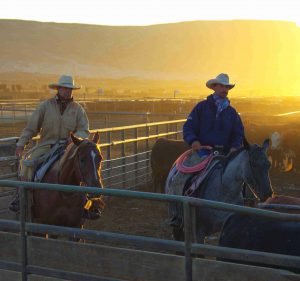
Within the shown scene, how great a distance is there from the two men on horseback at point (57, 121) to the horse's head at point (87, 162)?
2.54ft

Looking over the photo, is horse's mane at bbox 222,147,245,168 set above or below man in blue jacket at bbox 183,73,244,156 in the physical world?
below

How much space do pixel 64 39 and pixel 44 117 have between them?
18684 cm

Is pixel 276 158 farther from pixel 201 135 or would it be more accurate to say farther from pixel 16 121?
pixel 16 121

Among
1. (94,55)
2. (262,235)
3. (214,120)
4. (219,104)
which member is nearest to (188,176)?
(214,120)

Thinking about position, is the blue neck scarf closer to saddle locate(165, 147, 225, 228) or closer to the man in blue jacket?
the man in blue jacket

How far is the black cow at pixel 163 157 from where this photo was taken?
11949mm

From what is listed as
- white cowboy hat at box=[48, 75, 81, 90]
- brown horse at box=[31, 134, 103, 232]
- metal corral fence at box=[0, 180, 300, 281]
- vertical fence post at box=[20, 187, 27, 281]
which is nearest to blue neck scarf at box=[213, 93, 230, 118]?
brown horse at box=[31, 134, 103, 232]

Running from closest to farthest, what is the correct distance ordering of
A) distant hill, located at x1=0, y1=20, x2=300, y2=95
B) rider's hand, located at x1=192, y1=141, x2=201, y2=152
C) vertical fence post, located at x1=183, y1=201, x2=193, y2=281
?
vertical fence post, located at x1=183, y1=201, x2=193, y2=281 → rider's hand, located at x1=192, y1=141, x2=201, y2=152 → distant hill, located at x1=0, y1=20, x2=300, y2=95

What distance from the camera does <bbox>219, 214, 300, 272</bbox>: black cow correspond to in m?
3.79

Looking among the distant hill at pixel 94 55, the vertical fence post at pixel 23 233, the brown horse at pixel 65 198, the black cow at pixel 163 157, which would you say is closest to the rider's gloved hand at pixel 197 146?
the brown horse at pixel 65 198

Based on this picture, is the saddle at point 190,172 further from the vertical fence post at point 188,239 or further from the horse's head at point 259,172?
the vertical fence post at point 188,239

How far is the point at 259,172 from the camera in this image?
558 centimetres

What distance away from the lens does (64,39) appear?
18888cm

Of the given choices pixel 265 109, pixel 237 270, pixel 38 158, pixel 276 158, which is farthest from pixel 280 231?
pixel 265 109
